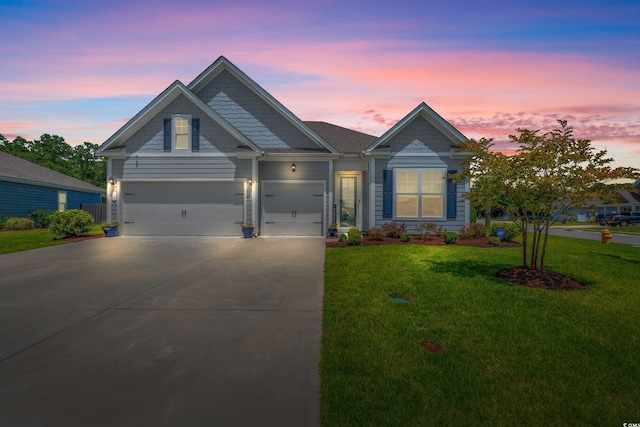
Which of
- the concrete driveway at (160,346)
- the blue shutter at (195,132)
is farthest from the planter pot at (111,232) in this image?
the concrete driveway at (160,346)

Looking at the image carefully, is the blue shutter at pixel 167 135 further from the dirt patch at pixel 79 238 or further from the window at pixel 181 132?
the dirt patch at pixel 79 238

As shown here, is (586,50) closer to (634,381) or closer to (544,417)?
(634,381)

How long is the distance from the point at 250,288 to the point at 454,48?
10.4m

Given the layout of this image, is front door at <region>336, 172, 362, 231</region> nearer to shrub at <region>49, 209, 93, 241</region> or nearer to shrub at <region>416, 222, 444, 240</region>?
shrub at <region>416, 222, 444, 240</region>

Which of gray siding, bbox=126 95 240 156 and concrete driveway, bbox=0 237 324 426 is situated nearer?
concrete driveway, bbox=0 237 324 426

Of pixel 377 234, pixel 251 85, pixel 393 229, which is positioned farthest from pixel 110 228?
pixel 393 229

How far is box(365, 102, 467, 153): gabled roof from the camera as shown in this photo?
14.1 meters

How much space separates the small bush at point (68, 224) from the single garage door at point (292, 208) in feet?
24.7

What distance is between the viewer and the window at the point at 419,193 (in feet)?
48.1

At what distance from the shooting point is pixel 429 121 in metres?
14.5

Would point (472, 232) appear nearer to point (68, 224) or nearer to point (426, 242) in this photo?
point (426, 242)

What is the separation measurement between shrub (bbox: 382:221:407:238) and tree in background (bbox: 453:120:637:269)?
6.12m

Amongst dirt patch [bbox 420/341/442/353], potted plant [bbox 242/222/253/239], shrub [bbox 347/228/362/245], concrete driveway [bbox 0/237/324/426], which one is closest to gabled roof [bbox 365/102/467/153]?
shrub [bbox 347/228/362/245]

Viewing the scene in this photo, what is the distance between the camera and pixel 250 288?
637 cm
